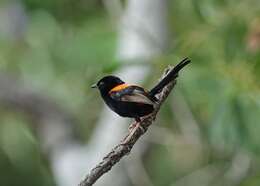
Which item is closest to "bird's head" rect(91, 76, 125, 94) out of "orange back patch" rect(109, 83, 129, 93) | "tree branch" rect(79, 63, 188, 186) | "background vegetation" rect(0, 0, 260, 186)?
"orange back patch" rect(109, 83, 129, 93)

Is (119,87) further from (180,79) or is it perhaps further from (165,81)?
(180,79)

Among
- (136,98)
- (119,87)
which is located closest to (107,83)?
(119,87)

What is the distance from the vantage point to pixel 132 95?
164 cm

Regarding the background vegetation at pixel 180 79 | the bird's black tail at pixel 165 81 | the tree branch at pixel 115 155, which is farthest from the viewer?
the background vegetation at pixel 180 79

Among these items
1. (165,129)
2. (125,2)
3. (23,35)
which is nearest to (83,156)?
(165,129)

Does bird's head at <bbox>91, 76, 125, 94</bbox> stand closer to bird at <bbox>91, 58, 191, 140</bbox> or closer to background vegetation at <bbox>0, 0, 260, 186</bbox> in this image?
bird at <bbox>91, 58, 191, 140</bbox>

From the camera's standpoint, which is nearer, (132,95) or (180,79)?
(132,95)

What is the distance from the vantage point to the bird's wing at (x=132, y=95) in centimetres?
159

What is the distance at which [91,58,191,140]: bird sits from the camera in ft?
5.25

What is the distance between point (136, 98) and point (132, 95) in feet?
0.12

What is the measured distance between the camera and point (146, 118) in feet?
5.51

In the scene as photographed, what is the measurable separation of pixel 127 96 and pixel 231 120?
200cm

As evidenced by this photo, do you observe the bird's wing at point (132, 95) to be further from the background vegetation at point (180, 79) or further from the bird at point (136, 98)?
the background vegetation at point (180, 79)

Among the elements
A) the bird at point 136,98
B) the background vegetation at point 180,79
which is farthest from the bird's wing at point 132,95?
the background vegetation at point 180,79
